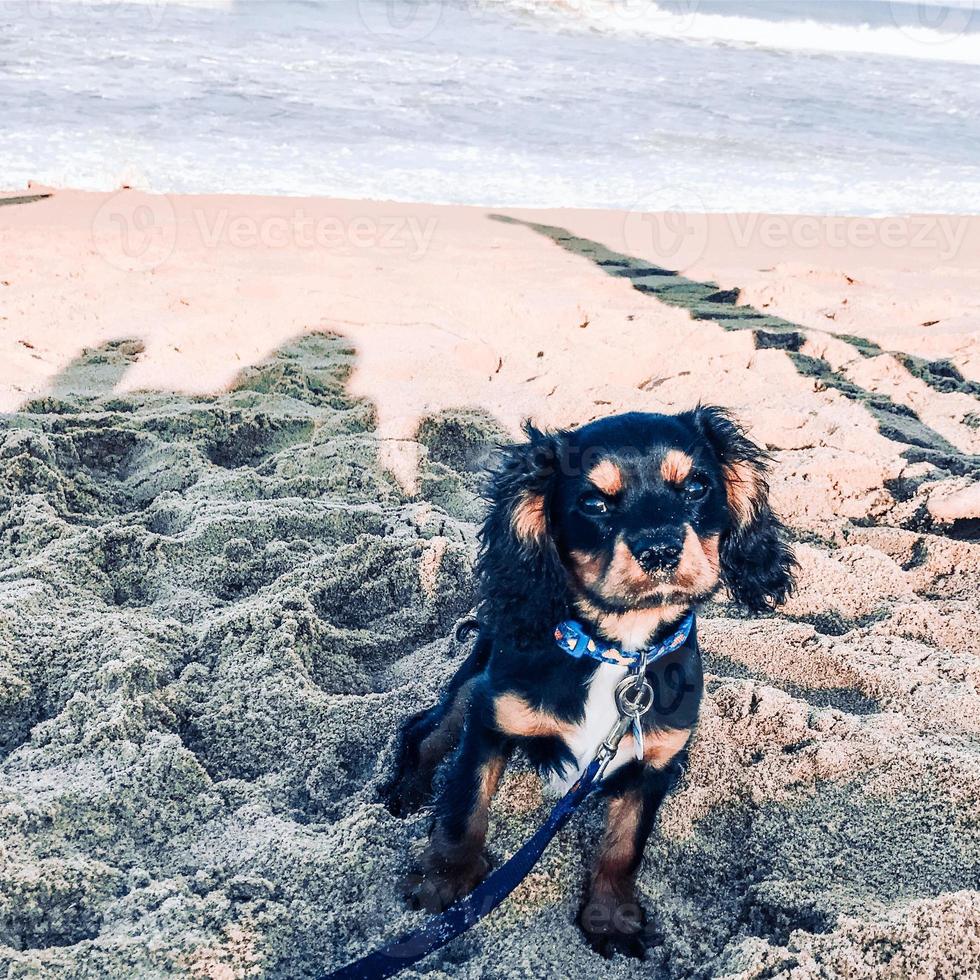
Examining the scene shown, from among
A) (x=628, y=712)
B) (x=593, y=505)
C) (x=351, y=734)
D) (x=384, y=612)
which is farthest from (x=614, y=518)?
(x=384, y=612)

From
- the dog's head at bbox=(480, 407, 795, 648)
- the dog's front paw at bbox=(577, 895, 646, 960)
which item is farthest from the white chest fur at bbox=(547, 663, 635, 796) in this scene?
the dog's front paw at bbox=(577, 895, 646, 960)

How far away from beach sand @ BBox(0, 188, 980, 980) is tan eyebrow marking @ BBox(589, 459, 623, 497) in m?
0.87

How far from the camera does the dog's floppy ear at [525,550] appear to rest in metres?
2.10

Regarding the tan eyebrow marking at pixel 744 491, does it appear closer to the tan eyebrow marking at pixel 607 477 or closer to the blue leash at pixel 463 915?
the tan eyebrow marking at pixel 607 477

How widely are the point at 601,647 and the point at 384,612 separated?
116 cm

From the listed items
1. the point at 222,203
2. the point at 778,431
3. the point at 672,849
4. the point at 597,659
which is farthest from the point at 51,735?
the point at 222,203

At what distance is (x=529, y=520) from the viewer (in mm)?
2188

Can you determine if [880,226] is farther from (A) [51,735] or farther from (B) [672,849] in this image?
(A) [51,735]

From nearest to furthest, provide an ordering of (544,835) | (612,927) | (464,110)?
1. (544,835)
2. (612,927)
3. (464,110)

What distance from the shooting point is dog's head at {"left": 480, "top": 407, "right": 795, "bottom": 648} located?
1975 millimetres

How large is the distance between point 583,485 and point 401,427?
2140 millimetres

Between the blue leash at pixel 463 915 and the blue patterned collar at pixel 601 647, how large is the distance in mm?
223

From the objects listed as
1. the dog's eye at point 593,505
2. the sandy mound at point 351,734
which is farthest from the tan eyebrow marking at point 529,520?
the sandy mound at point 351,734

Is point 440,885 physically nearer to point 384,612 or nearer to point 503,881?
point 503,881
